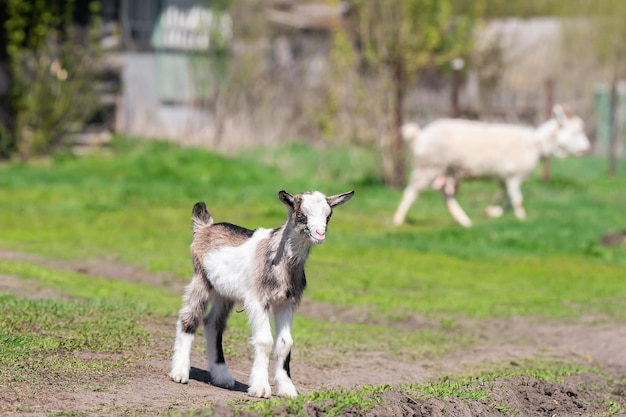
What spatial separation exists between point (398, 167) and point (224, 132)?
21.3 feet

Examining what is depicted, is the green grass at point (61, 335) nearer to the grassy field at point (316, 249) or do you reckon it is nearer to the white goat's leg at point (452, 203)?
the grassy field at point (316, 249)

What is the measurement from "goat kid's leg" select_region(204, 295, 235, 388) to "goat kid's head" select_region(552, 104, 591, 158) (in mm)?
13657

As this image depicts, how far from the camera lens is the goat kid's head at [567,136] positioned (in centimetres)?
2152

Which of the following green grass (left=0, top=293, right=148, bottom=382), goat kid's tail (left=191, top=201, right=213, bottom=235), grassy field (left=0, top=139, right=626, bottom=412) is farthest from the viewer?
grassy field (left=0, top=139, right=626, bottom=412)

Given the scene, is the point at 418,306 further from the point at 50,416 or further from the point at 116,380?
the point at 50,416

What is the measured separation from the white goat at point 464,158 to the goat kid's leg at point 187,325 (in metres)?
11.0

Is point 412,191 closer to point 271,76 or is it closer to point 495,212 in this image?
point 495,212

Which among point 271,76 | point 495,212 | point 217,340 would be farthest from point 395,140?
point 217,340

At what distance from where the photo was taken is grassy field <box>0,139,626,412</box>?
10.8 meters

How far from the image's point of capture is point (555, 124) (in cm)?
2138

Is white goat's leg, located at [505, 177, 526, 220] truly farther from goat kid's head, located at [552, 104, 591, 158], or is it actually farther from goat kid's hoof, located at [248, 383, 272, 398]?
goat kid's hoof, located at [248, 383, 272, 398]

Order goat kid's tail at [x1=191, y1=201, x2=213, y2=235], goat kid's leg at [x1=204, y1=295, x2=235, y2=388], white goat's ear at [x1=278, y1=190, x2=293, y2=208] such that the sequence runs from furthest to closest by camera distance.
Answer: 1. goat kid's tail at [x1=191, y1=201, x2=213, y2=235]
2. goat kid's leg at [x1=204, y1=295, x2=235, y2=388]
3. white goat's ear at [x1=278, y1=190, x2=293, y2=208]

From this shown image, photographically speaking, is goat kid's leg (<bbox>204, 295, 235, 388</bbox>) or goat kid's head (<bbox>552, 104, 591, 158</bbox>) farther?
goat kid's head (<bbox>552, 104, 591, 158</bbox>)

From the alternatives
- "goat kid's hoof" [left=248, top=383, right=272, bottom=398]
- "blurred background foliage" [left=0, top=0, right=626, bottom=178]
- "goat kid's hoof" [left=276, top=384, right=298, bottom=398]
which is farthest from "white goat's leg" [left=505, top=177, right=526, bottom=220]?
"goat kid's hoof" [left=248, top=383, right=272, bottom=398]
